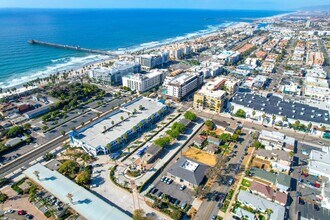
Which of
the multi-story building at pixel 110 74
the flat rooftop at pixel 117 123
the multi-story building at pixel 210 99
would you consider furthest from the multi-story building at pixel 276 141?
the multi-story building at pixel 110 74

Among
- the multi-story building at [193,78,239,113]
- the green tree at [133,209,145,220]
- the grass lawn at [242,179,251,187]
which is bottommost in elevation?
the grass lawn at [242,179,251,187]

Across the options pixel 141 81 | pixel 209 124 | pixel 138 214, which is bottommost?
pixel 138 214

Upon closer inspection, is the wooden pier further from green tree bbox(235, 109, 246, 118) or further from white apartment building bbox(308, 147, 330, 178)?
white apartment building bbox(308, 147, 330, 178)

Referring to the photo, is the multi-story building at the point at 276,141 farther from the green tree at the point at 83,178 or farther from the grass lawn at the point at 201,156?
the green tree at the point at 83,178

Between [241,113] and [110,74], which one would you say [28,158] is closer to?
[110,74]

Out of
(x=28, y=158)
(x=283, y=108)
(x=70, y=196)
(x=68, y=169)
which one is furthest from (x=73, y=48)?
→ (x=70, y=196)

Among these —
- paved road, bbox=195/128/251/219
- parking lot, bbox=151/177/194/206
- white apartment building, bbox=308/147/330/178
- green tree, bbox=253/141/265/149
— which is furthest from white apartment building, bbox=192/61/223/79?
parking lot, bbox=151/177/194/206

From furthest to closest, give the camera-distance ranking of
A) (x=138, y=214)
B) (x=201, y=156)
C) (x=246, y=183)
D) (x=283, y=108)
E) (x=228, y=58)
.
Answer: (x=228, y=58), (x=283, y=108), (x=201, y=156), (x=246, y=183), (x=138, y=214)

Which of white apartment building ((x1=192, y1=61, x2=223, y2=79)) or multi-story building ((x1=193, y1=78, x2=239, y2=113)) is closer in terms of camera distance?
multi-story building ((x1=193, y1=78, x2=239, y2=113))
